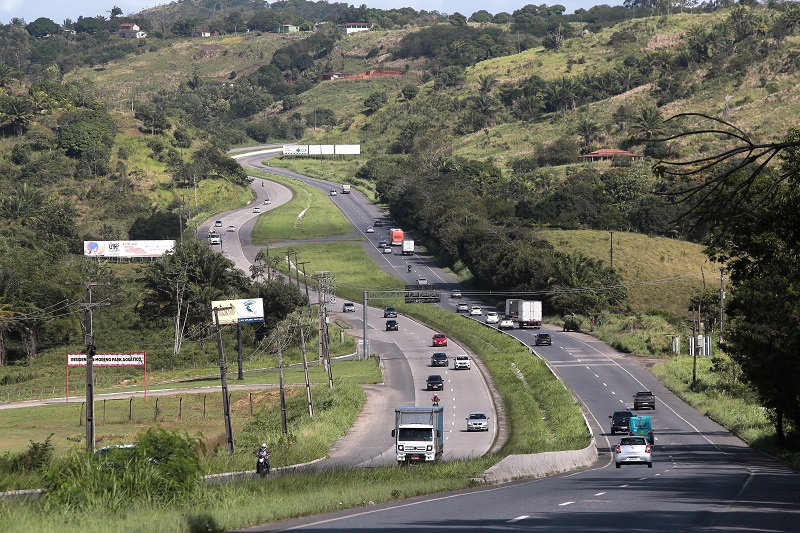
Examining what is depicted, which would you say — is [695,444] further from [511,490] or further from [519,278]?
[519,278]

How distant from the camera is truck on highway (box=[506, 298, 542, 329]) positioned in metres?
125

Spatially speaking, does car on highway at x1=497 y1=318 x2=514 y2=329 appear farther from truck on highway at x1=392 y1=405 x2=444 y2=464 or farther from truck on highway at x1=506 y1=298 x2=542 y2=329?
truck on highway at x1=392 y1=405 x2=444 y2=464

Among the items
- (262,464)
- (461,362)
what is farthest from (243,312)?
(262,464)

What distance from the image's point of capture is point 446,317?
13162 centimetres

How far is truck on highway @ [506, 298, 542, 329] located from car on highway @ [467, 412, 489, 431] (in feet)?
173

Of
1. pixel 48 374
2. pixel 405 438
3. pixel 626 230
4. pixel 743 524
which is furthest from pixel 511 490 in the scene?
pixel 626 230

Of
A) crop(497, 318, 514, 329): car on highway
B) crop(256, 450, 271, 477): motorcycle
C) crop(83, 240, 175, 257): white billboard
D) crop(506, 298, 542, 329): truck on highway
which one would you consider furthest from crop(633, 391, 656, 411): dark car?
crop(83, 240, 175, 257): white billboard

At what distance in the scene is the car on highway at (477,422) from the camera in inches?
2820

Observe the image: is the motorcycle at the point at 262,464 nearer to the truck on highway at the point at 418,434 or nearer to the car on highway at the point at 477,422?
the truck on highway at the point at 418,434

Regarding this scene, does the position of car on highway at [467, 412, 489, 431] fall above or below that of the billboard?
below

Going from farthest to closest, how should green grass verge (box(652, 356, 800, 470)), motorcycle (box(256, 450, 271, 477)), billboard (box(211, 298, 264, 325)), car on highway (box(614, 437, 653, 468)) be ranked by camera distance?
billboard (box(211, 298, 264, 325)) < green grass verge (box(652, 356, 800, 470)) < car on highway (box(614, 437, 653, 468)) < motorcycle (box(256, 450, 271, 477))

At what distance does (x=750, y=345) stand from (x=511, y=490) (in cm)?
2786

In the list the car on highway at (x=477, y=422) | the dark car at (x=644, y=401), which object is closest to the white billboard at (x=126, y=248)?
the dark car at (x=644, y=401)

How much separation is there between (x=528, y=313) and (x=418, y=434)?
70137 mm
